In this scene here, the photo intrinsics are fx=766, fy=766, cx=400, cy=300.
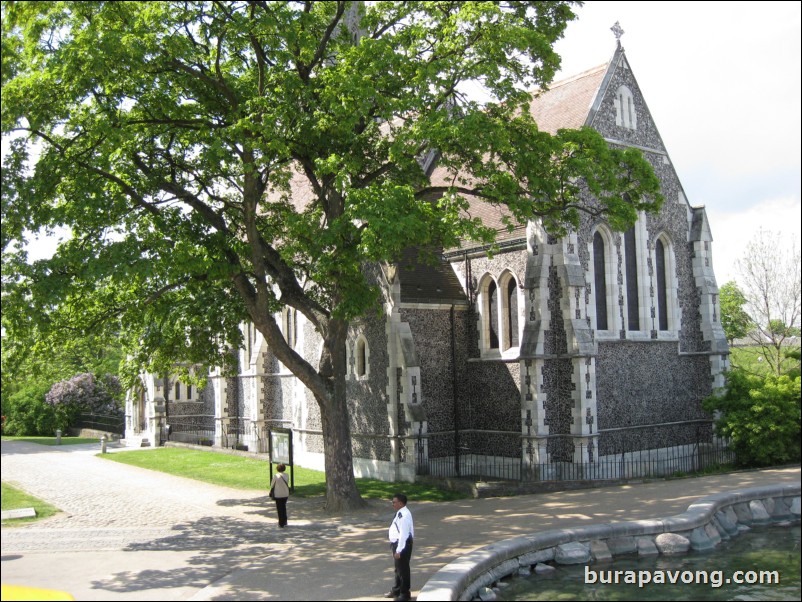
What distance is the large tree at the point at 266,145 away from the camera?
45.9 ft

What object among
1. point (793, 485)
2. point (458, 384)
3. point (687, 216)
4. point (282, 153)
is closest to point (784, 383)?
point (793, 485)

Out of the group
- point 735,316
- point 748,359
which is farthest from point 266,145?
point 735,316

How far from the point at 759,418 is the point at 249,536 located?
13.1m

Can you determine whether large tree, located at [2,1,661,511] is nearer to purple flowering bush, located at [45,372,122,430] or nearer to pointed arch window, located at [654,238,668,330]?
pointed arch window, located at [654,238,668,330]

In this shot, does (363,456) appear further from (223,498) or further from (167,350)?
(167,350)

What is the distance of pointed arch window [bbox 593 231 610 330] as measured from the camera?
834 inches

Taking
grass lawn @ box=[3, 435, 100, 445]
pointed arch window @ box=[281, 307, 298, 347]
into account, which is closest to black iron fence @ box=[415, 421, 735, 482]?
pointed arch window @ box=[281, 307, 298, 347]

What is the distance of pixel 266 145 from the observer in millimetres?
14508

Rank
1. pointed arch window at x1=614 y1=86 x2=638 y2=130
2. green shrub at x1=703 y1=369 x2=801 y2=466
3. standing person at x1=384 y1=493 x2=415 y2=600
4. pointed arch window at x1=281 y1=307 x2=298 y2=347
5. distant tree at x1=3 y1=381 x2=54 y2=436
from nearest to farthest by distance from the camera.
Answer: standing person at x1=384 y1=493 x2=415 y2=600
green shrub at x1=703 y1=369 x2=801 y2=466
pointed arch window at x1=614 y1=86 x2=638 y2=130
pointed arch window at x1=281 y1=307 x2=298 y2=347
distant tree at x1=3 y1=381 x2=54 y2=436

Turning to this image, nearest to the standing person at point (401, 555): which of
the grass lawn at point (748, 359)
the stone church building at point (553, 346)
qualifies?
the stone church building at point (553, 346)

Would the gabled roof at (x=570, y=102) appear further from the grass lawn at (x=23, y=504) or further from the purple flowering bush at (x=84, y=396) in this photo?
the purple flowering bush at (x=84, y=396)

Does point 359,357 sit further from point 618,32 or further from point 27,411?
point 27,411

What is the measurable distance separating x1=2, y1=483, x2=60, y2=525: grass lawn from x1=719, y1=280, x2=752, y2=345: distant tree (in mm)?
25399

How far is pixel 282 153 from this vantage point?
14469 millimetres
